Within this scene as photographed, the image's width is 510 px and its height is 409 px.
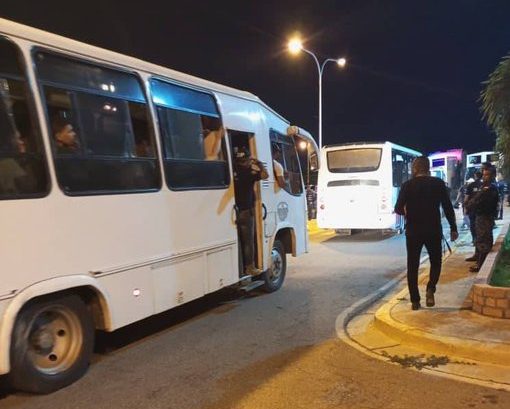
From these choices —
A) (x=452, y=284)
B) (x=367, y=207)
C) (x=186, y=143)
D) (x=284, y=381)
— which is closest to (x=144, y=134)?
(x=186, y=143)

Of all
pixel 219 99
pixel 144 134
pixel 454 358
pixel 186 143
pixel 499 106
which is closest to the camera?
pixel 454 358

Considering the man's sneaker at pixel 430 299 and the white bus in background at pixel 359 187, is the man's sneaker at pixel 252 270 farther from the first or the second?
the white bus in background at pixel 359 187

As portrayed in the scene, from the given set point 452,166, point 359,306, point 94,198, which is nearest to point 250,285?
point 359,306

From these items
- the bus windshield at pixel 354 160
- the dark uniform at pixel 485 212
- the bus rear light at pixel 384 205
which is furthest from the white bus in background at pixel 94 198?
the bus windshield at pixel 354 160

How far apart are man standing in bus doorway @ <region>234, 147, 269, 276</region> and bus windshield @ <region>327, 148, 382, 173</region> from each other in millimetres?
9965

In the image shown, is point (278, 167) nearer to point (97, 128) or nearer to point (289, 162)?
point (289, 162)

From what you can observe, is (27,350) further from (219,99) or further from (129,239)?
(219,99)

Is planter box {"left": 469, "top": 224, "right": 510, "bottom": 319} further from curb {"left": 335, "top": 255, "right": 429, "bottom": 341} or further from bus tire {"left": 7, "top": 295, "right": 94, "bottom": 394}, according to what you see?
bus tire {"left": 7, "top": 295, "right": 94, "bottom": 394}

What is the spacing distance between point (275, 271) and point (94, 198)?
4530 millimetres

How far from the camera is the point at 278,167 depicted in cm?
948

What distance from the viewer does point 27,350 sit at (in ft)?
15.9

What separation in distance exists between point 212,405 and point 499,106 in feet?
26.2

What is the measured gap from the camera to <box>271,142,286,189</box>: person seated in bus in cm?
938

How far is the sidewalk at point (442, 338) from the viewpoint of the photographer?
212 inches
